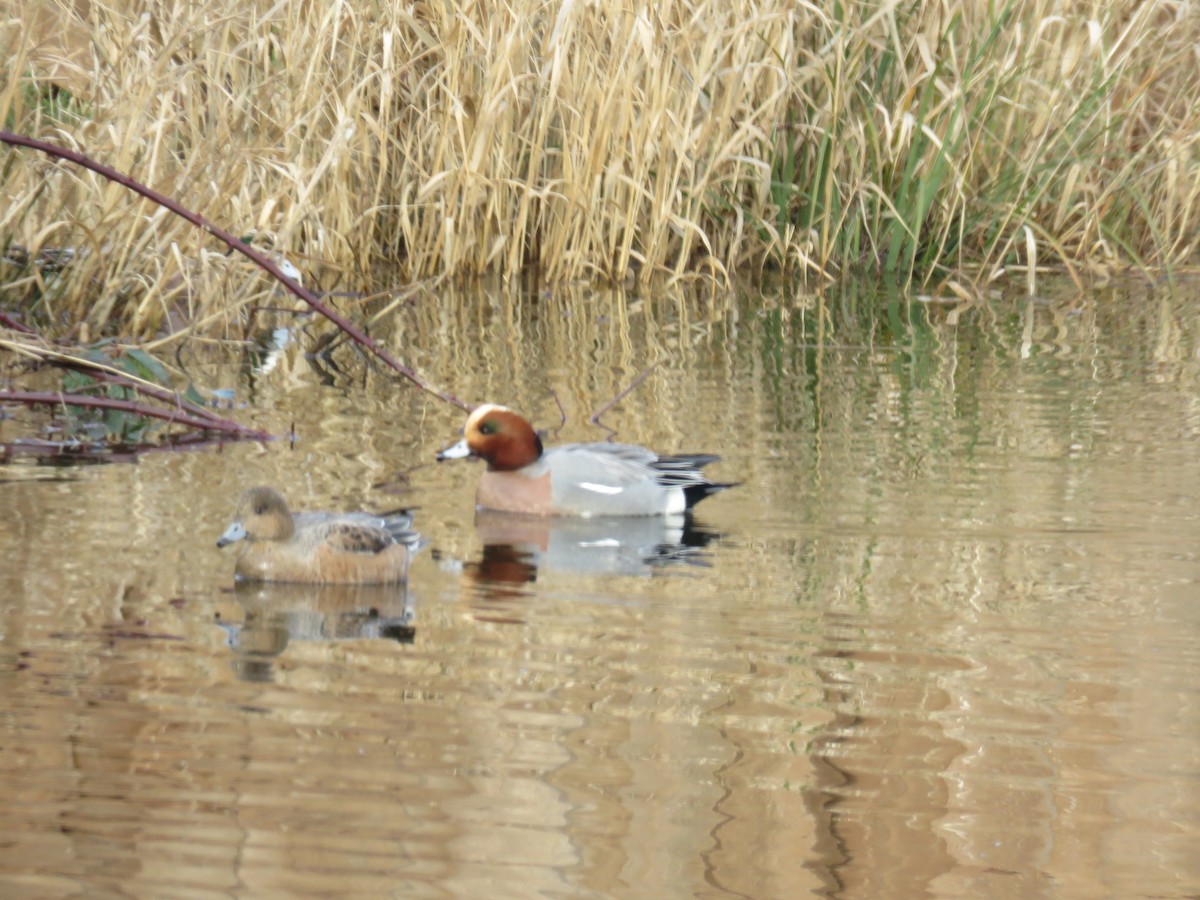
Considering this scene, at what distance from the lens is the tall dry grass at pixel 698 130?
9594 millimetres

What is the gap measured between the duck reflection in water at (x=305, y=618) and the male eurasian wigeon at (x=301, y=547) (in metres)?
0.03

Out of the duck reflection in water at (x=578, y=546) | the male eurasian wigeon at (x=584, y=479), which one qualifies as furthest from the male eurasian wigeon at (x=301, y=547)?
the male eurasian wigeon at (x=584, y=479)

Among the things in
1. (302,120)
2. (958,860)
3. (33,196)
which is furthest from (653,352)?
(958,860)

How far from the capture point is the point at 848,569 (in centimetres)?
507

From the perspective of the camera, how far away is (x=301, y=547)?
16.2 ft

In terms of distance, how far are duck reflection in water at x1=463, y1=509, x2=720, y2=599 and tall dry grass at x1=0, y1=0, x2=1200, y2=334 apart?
9.61 feet

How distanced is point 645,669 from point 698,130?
6205mm

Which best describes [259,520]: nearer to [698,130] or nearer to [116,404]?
[116,404]

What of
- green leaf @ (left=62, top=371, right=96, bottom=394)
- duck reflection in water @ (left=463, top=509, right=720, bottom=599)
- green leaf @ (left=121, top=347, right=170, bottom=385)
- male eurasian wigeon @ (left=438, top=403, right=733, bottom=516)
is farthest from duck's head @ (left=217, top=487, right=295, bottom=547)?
green leaf @ (left=121, top=347, right=170, bottom=385)

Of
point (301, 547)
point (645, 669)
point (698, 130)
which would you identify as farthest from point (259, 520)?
point (698, 130)

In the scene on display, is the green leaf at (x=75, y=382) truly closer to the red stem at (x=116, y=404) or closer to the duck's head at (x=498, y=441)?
the red stem at (x=116, y=404)

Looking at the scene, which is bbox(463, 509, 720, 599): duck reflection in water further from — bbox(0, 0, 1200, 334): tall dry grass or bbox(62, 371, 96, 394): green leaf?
bbox(0, 0, 1200, 334): tall dry grass

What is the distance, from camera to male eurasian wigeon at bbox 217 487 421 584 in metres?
4.90

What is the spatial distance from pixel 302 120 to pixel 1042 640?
489 cm
